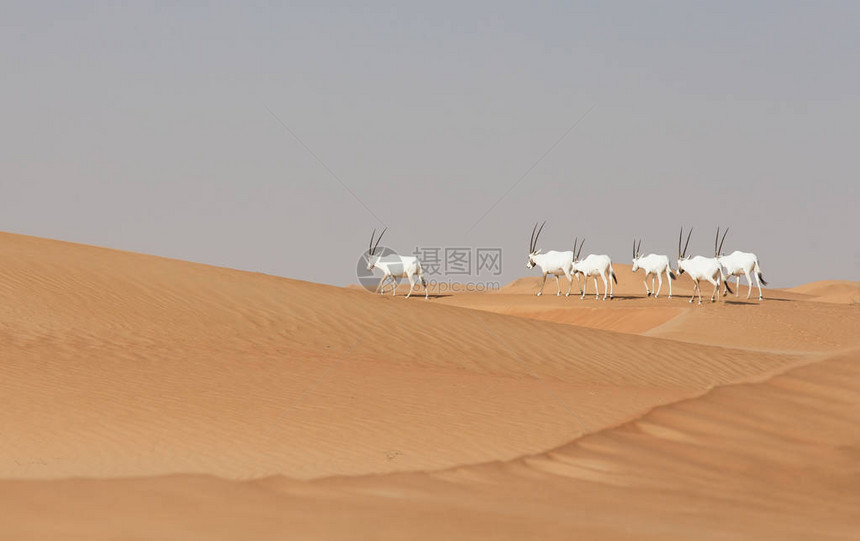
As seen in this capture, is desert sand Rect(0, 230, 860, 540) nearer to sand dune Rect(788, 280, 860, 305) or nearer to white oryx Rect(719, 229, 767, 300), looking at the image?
white oryx Rect(719, 229, 767, 300)

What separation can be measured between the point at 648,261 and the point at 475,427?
27.1m

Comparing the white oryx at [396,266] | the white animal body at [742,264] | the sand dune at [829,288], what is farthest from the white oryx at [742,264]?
the sand dune at [829,288]

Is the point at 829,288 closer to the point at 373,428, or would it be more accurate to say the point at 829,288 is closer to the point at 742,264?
the point at 742,264

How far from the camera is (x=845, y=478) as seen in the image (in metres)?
7.11

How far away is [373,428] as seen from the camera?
815 centimetres

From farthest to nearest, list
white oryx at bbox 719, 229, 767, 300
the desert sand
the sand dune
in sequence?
the sand dune
white oryx at bbox 719, 229, 767, 300
the desert sand

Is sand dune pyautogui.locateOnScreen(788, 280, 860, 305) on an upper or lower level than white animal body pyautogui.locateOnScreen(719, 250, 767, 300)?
upper

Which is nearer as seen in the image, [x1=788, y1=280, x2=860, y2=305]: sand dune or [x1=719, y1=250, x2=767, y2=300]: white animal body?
[x1=719, y1=250, x2=767, y2=300]: white animal body

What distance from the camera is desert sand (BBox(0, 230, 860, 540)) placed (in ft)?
17.1

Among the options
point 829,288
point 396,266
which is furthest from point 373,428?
point 829,288

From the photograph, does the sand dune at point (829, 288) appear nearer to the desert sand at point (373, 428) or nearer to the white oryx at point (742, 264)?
the white oryx at point (742, 264)

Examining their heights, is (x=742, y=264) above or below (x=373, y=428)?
above

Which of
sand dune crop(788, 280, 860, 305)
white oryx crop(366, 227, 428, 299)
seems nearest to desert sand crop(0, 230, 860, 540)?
white oryx crop(366, 227, 428, 299)

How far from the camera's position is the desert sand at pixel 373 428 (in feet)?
17.1
